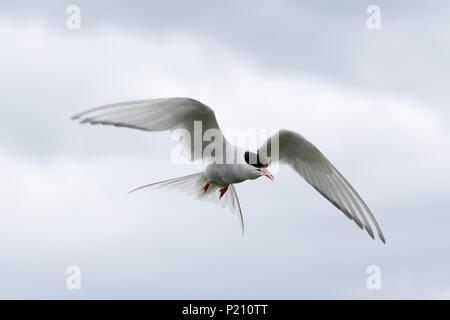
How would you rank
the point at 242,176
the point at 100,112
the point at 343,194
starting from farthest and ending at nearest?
the point at 343,194 < the point at 242,176 < the point at 100,112

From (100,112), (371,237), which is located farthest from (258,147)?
(100,112)

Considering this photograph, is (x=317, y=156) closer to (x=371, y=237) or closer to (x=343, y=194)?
(x=343, y=194)

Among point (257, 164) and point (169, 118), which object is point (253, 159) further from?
point (169, 118)

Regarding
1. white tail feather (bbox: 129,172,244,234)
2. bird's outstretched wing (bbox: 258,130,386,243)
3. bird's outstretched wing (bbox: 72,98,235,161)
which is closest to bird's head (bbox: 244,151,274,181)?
bird's outstretched wing (bbox: 72,98,235,161)

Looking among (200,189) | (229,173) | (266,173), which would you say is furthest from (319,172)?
(200,189)

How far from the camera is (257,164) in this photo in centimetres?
1067

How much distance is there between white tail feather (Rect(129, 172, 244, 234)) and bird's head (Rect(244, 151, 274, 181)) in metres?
1.14

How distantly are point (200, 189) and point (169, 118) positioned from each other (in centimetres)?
238

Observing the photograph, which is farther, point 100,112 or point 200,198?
point 200,198

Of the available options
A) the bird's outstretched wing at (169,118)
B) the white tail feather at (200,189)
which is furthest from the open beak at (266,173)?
the white tail feather at (200,189)

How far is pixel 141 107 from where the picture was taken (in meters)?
9.45

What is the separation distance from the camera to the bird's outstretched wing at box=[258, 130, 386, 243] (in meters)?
11.1

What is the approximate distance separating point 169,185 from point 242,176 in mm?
1716

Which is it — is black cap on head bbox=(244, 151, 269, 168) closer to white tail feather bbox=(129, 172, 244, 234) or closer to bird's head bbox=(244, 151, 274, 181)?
bird's head bbox=(244, 151, 274, 181)
